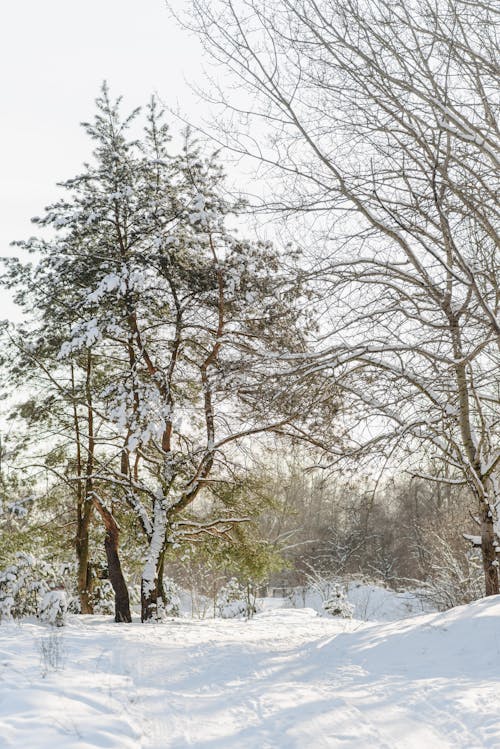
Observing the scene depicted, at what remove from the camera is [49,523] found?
12281 millimetres

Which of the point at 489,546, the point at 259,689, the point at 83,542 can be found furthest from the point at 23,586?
the point at 489,546

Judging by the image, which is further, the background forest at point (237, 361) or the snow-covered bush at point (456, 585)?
the snow-covered bush at point (456, 585)

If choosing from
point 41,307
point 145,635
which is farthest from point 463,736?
point 41,307

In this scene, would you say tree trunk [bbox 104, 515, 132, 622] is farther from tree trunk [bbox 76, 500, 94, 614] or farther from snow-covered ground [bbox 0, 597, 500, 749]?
snow-covered ground [bbox 0, 597, 500, 749]

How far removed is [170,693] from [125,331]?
651 cm

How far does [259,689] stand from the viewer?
5191mm

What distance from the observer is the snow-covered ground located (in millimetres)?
3828

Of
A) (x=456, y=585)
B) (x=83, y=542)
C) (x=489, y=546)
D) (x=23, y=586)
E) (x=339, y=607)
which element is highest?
(x=83, y=542)

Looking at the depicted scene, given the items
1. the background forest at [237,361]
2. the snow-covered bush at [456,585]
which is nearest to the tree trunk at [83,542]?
the background forest at [237,361]

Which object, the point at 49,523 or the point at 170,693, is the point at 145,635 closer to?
the point at 170,693

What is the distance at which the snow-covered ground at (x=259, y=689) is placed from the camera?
3828 millimetres

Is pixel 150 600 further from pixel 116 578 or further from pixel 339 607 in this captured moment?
pixel 339 607

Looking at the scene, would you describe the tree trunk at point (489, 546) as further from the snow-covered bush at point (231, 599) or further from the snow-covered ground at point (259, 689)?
the snow-covered bush at point (231, 599)

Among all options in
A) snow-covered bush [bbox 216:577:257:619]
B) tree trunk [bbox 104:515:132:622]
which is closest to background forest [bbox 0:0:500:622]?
tree trunk [bbox 104:515:132:622]
